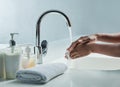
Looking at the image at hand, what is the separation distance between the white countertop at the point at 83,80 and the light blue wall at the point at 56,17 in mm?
653

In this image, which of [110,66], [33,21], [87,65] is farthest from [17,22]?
[110,66]

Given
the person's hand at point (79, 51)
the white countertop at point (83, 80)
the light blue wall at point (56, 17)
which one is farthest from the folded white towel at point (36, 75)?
the light blue wall at point (56, 17)

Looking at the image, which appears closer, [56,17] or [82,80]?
[82,80]

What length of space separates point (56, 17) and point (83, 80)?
1081mm

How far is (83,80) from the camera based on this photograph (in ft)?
3.43

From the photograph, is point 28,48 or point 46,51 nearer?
point 28,48

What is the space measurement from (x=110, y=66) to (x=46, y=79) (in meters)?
0.65

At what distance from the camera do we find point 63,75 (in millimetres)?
1138

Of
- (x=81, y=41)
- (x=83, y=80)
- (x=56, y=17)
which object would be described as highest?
(x=56, y=17)

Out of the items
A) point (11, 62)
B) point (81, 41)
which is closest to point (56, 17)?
point (81, 41)

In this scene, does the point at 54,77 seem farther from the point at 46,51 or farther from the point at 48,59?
the point at 46,51

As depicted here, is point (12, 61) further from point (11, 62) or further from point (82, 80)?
point (82, 80)

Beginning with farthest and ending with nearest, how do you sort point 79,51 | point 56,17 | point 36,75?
point 56,17 → point 79,51 → point 36,75

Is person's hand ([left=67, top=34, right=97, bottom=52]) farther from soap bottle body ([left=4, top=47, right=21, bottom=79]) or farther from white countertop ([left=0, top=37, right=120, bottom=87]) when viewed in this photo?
soap bottle body ([left=4, top=47, right=21, bottom=79])
